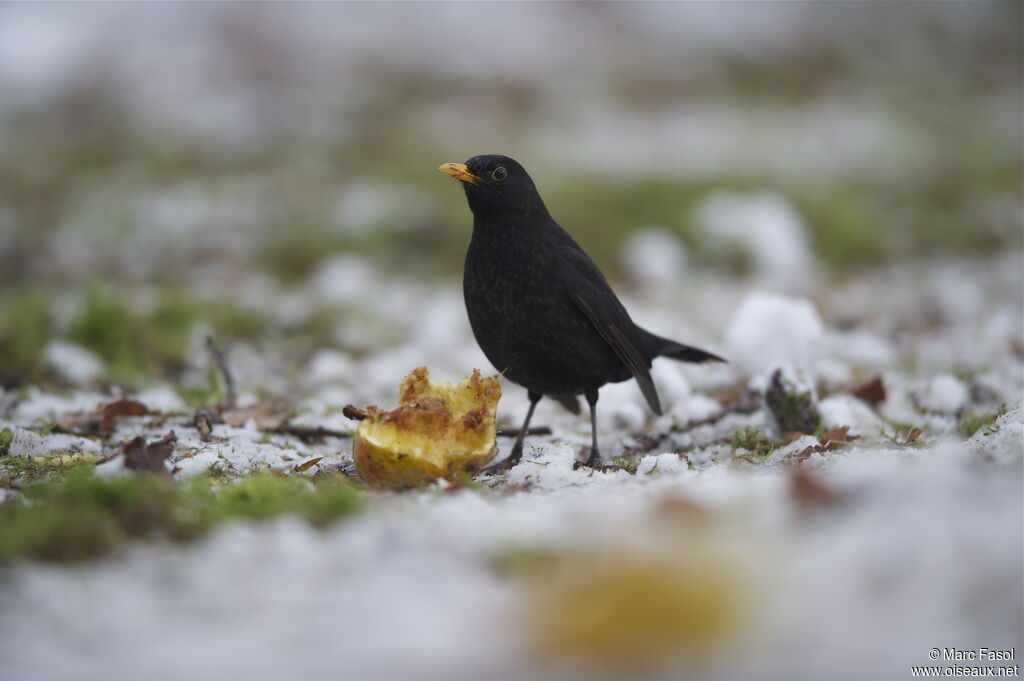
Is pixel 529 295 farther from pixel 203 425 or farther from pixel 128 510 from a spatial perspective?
pixel 128 510

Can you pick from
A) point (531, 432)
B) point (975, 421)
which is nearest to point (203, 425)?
point (531, 432)

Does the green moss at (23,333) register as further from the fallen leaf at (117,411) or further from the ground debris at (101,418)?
the fallen leaf at (117,411)

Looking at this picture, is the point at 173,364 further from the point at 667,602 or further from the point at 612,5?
the point at 612,5

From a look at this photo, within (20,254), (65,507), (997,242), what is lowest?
(65,507)

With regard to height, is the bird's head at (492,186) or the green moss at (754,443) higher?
the bird's head at (492,186)

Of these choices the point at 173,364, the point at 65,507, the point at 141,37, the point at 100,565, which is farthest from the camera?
the point at 141,37

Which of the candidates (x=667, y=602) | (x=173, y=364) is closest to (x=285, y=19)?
(x=173, y=364)

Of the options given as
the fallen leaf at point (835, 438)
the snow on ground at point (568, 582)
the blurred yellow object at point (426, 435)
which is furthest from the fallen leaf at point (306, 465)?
the fallen leaf at point (835, 438)

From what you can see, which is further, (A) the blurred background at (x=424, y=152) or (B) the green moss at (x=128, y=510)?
(A) the blurred background at (x=424, y=152)
